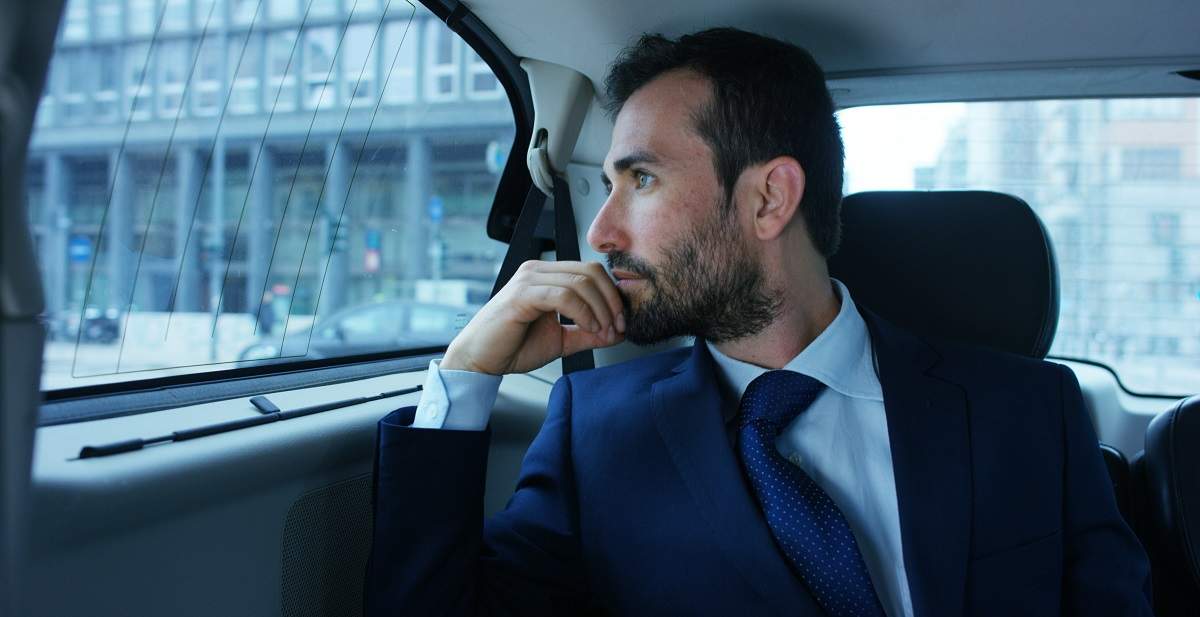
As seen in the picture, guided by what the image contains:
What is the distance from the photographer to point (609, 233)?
4.90 feet

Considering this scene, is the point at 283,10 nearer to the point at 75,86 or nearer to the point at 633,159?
the point at 75,86

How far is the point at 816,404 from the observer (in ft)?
4.70

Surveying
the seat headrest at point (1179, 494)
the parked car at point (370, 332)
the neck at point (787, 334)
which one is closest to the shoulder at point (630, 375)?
the neck at point (787, 334)

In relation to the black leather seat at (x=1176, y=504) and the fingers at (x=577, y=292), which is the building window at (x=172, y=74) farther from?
the black leather seat at (x=1176, y=504)

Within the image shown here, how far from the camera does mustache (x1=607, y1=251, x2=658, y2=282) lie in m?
1.46

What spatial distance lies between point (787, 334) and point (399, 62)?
111 centimetres

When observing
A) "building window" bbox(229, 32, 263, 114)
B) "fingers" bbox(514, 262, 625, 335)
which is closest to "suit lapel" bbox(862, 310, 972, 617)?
"fingers" bbox(514, 262, 625, 335)

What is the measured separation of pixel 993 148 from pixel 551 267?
1.53 m

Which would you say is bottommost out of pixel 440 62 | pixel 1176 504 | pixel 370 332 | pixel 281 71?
pixel 1176 504

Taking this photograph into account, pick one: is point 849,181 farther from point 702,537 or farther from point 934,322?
point 702,537

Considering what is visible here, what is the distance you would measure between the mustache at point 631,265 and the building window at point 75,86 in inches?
35.0

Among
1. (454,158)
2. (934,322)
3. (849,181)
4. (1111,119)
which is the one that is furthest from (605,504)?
(1111,119)

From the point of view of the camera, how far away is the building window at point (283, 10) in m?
1.49

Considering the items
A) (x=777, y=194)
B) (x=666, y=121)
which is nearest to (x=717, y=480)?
(x=777, y=194)
